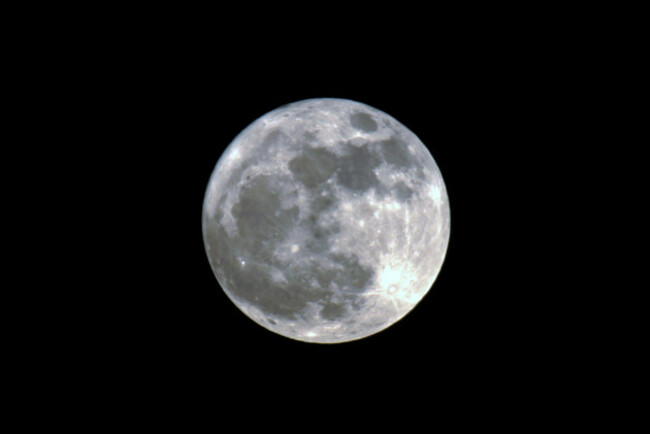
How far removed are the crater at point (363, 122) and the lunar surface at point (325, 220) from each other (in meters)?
0.01

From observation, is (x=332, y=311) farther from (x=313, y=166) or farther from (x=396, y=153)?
(x=396, y=153)

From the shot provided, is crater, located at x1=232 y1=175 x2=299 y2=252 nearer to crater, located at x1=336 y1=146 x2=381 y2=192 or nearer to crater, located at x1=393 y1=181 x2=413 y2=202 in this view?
crater, located at x1=336 y1=146 x2=381 y2=192

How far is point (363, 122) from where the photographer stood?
Result: 4.54m

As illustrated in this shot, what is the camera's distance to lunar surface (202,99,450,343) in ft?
13.5

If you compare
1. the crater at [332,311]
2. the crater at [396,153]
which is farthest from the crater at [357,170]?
the crater at [332,311]

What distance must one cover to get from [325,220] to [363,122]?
1.09 m

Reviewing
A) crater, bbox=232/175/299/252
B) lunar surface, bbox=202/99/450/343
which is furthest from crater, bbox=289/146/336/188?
crater, bbox=232/175/299/252

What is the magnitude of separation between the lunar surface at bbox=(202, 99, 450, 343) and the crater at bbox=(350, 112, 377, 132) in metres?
0.01

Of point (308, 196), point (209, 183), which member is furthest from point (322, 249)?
point (209, 183)

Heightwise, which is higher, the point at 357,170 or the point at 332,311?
the point at 357,170

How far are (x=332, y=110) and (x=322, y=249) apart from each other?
1401 millimetres

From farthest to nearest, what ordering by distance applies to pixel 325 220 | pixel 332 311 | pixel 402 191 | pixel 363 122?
pixel 363 122
pixel 332 311
pixel 402 191
pixel 325 220

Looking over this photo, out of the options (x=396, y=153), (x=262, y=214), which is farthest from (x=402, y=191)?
(x=262, y=214)

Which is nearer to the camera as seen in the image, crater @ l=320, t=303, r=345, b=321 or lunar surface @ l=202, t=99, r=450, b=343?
lunar surface @ l=202, t=99, r=450, b=343
